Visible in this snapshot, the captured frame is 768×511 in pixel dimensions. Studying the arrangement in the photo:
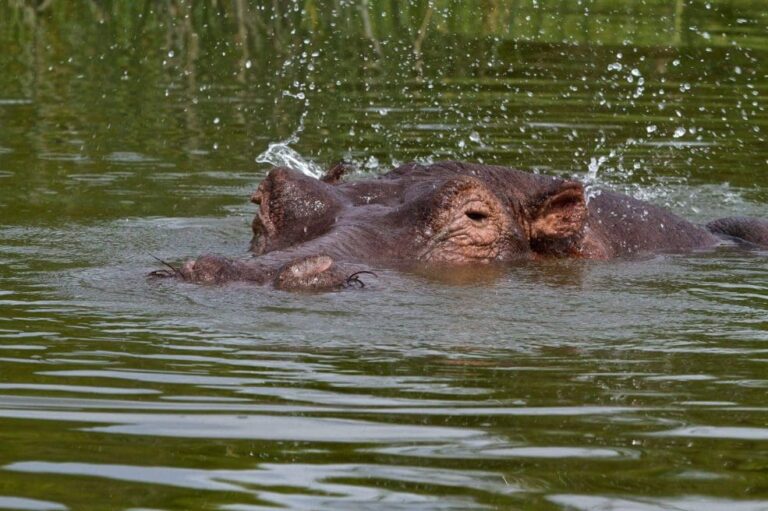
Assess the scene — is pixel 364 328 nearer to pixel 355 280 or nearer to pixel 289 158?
pixel 355 280

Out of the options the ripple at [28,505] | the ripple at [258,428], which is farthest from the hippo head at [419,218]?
the ripple at [28,505]

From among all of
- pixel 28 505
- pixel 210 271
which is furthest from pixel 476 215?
pixel 28 505

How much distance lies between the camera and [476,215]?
8336mm

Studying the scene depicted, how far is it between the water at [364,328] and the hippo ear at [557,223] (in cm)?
34

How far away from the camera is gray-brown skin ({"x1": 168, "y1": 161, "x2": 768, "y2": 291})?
7.84 meters

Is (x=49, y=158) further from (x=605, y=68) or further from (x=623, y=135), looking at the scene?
(x=605, y=68)

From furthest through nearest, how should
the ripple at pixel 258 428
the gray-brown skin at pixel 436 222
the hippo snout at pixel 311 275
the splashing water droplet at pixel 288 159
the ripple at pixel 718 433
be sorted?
the splashing water droplet at pixel 288 159 < the gray-brown skin at pixel 436 222 < the hippo snout at pixel 311 275 < the ripple at pixel 718 433 < the ripple at pixel 258 428

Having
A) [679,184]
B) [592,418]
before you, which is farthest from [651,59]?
[592,418]

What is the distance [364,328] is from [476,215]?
2022mm

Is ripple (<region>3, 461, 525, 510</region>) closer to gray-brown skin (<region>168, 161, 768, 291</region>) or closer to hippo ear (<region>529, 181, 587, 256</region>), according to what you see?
gray-brown skin (<region>168, 161, 768, 291</region>)

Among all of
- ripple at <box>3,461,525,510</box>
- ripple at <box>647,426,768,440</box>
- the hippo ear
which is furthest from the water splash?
ripple at <box>3,461,525,510</box>

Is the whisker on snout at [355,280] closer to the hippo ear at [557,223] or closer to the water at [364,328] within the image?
the water at [364,328]

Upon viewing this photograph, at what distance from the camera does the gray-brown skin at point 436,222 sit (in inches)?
309

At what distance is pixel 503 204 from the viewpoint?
8688 mm
